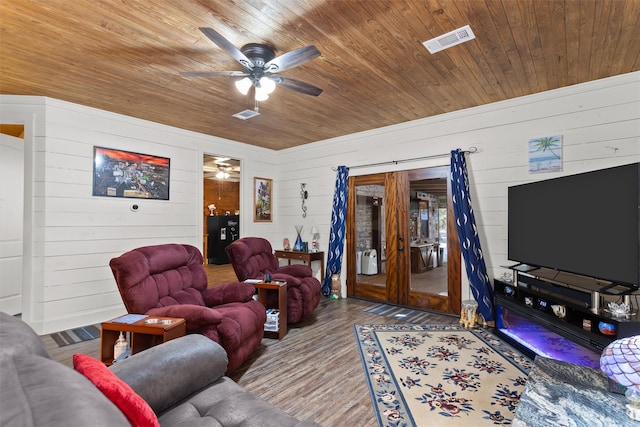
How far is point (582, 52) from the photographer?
2738 millimetres

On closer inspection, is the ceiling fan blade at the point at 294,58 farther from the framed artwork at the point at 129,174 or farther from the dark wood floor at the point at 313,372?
the framed artwork at the point at 129,174

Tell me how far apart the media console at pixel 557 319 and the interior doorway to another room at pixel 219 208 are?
589 centimetres

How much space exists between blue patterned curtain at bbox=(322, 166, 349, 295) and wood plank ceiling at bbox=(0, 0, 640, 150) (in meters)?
1.38

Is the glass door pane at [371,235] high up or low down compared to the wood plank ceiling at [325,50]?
down

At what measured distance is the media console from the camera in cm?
227

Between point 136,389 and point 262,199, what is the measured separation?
4.85 meters

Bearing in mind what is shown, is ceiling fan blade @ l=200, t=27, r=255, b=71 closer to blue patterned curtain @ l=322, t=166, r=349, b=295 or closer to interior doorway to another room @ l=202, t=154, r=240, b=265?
blue patterned curtain @ l=322, t=166, r=349, b=295

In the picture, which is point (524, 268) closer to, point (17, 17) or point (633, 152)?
point (633, 152)

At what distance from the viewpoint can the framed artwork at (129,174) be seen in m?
4.12

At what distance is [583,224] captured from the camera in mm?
2668

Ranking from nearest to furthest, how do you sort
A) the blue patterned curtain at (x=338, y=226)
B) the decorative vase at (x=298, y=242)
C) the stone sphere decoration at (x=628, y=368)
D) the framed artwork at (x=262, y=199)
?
the stone sphere decoration at (x=628, y=368) → the blue patterned curtain at (x=338, y=226) → the decorative vase at (x=298, y=242) → the framed artwork at (x=262, y=199)

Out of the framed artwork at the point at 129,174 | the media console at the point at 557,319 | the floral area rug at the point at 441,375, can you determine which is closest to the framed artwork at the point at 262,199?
the framed artwork at the point at 129,174

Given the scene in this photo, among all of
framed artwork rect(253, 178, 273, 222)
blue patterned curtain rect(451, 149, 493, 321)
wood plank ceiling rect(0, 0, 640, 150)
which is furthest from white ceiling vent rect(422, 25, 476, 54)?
framed artwork rect(253, 178, 273, 222)

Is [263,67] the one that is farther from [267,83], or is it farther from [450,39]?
[450,39]
